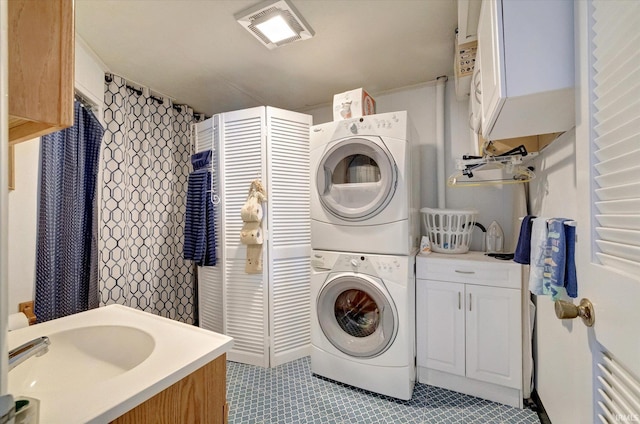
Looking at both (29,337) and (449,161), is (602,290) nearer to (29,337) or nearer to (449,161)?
(29,337)

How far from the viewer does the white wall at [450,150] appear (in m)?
2.30

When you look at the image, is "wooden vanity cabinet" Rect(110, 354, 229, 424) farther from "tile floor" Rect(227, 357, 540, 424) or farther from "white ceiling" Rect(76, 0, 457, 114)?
"white ceiling" Rect(76, 0, 457, 114)

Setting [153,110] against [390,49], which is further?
[153,110]

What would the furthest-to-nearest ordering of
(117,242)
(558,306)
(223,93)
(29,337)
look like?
1. (223,93)
2. (117,242)
3. (29,337)
4. (558,306)

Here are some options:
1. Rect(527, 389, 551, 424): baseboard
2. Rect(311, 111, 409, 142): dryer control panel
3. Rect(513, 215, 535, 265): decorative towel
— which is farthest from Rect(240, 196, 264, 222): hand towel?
Rect(527, 389, 551, 424): baseboard

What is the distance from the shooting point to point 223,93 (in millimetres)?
2662

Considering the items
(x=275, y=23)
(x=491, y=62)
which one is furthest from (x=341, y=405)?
(x=275, y=23)

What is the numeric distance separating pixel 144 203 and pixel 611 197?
292cm

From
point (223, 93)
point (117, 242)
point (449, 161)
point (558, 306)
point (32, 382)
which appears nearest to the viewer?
point (558, 306)

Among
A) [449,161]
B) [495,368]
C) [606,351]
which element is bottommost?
[495,368]

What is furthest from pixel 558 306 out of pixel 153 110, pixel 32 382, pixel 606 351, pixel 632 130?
pixel 153 110

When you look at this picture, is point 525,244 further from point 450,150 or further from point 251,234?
point 251,234

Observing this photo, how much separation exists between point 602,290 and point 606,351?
0.45 ft

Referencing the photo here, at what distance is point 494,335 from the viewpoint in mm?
1754
